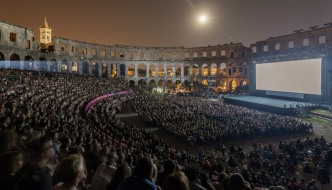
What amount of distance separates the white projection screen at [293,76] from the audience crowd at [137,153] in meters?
15.5

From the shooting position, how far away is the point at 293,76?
40000mm

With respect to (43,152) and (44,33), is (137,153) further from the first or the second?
(44,33)

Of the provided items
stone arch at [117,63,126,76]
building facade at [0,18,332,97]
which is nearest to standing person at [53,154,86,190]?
building facade at [0,18,332,97]

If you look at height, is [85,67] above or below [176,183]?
above

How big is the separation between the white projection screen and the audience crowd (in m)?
15.5

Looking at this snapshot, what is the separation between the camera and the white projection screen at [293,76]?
1449 inches

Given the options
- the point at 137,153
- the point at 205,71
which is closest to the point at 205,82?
the point at 205,71

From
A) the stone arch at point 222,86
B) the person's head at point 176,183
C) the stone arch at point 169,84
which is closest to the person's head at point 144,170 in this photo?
the person's head at point 176,183

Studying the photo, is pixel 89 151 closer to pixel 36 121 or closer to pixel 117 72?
pixel 36 121

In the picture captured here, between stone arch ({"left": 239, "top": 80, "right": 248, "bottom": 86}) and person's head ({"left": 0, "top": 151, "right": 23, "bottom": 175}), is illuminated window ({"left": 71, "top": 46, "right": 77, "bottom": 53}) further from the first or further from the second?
person's head ({"left": 0, "top": 151, "right": 23, "bottom": 175})

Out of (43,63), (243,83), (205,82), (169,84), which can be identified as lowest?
(243,83)

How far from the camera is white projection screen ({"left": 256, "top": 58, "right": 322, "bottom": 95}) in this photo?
1449 inches

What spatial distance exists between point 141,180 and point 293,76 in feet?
138

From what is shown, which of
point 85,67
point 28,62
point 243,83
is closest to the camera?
point 28,62
